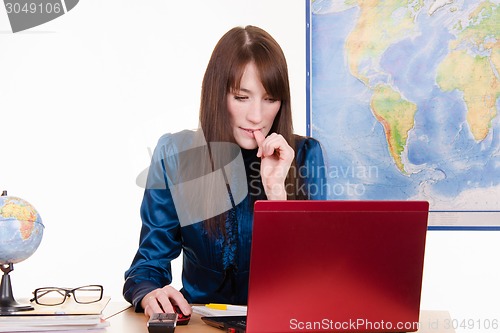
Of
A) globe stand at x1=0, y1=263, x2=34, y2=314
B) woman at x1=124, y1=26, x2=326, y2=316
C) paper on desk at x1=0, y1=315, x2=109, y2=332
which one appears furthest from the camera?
woman at x1=124, y1=26, x2=326, y2=316

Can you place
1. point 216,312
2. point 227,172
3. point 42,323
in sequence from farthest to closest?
1. point 227,172
2. point 216,312
3. point 42,323

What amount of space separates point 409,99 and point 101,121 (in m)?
1.42

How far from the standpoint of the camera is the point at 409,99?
10.1 feet

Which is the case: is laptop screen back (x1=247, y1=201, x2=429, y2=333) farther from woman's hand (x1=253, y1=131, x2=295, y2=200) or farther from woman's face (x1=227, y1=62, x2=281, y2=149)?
woman's face (x1=227, y1=62, x2=281, y2=149)

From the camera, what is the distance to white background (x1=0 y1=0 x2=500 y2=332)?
3145 mm

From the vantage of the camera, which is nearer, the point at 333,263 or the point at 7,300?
the point at 333,263

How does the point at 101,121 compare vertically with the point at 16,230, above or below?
above

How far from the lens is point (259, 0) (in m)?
3.12

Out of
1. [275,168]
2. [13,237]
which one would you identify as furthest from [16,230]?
[275,168]

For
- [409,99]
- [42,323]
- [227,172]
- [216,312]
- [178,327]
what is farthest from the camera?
[409,99]

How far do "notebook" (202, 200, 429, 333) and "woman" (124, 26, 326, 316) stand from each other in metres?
0.78

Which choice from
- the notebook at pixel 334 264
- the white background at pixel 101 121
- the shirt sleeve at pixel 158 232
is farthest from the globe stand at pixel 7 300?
the white background at pixel 101 121

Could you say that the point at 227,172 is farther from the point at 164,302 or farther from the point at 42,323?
the point at 42,323

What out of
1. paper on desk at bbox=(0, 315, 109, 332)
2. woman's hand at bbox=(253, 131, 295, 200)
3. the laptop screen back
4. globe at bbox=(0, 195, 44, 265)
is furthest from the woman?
the laptop screen back
